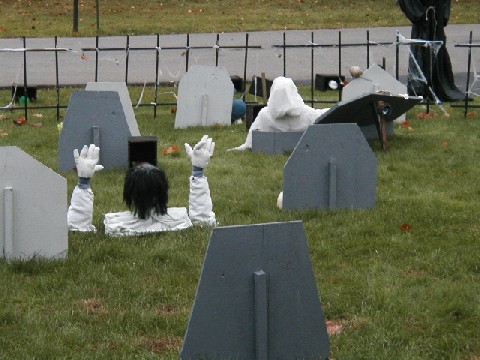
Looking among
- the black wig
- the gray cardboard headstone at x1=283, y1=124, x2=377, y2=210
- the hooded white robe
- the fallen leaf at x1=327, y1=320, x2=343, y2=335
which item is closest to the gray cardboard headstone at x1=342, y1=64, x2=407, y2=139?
the hooded white robe

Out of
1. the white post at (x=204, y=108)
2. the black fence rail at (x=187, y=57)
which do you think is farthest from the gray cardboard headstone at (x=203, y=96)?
the black fence rail at (x=187, y=57)

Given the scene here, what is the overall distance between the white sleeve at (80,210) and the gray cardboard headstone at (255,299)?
306cm

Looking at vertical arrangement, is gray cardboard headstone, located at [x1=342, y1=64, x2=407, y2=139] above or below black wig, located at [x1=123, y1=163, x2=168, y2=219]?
above

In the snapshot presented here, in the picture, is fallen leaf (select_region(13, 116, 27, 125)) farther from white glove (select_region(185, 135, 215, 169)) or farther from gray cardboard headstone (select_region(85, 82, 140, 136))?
white glove (select_region(185, 135, 215, 169))

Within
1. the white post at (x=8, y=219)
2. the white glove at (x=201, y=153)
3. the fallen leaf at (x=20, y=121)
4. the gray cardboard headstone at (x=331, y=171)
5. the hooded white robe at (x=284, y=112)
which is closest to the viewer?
the white post at (x=8, y=219)

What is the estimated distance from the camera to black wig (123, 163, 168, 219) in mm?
8102

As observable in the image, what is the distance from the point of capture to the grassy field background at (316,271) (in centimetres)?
620

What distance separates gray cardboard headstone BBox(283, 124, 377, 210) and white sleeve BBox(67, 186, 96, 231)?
1.64m

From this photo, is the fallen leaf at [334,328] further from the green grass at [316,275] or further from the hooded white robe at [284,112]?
the hooded white robe at [284,112]

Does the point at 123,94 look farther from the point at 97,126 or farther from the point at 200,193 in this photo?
the point at 200,193

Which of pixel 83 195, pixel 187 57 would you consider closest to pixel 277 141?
pixel 83 195

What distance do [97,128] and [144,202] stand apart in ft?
9.04

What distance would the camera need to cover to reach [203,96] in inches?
554

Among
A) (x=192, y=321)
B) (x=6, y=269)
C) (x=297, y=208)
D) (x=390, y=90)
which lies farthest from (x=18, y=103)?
(x=192, y=321)
